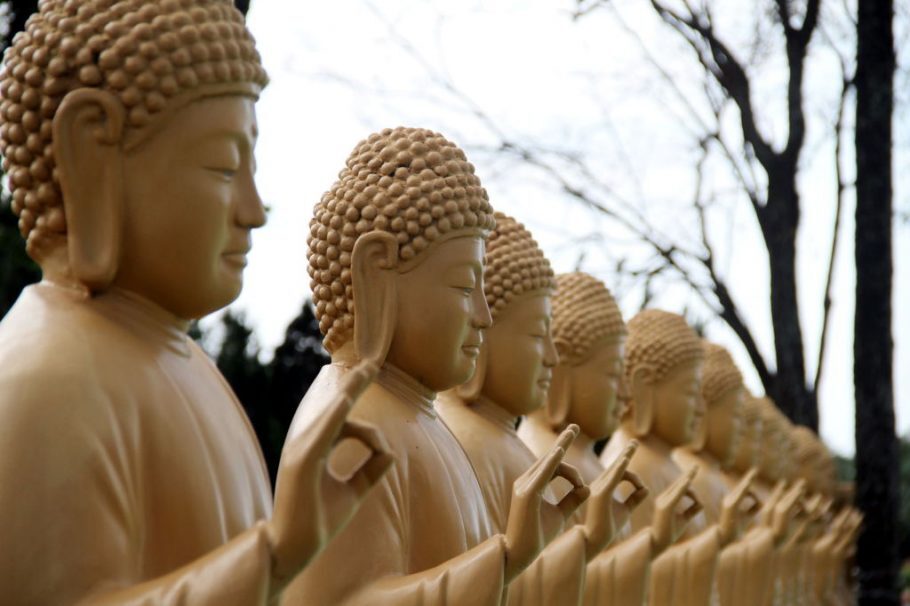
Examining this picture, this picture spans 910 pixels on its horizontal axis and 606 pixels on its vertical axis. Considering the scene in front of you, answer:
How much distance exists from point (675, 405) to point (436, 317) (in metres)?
3.68

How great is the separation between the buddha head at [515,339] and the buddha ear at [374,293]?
1140mm

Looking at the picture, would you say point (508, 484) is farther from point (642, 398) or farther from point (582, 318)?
point (642, 398)

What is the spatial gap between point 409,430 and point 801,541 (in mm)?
6203

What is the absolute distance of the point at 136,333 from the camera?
318 centimetres

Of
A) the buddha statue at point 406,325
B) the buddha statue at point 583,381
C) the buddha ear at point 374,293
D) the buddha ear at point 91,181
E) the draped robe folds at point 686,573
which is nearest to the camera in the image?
the buddha ear at point 91,181

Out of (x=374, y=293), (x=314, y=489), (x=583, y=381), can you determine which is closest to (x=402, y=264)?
(x=374, y=293)

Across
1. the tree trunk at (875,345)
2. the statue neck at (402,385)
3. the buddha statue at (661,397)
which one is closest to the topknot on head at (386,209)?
the statue neck at (402,385)

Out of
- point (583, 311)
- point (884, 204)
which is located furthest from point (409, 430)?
point (884, 204)

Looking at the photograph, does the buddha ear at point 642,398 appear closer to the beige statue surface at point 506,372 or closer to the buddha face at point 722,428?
the buddha face at point 722,428

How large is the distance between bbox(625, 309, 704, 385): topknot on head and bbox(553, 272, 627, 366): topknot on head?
0.94m

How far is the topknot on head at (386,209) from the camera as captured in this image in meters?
4.28

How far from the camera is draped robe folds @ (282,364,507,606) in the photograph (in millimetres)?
3646

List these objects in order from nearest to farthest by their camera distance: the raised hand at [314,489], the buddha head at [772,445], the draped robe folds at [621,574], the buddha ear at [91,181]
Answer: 1. the raised hand at [314,489]
2. the buddha ear at [91,181]
3. the draped robe folds at [621,574]
4. the buddha head at [772,445]

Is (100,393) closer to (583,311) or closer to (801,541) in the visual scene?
(583,311)
